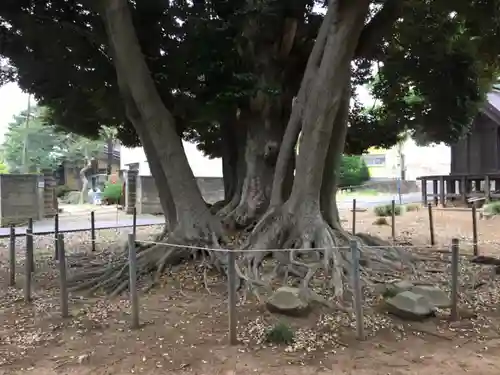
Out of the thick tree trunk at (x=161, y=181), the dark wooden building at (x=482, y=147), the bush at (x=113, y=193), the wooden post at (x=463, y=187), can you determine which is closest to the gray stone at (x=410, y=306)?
the thick tree trunk at (x=161, y=181)

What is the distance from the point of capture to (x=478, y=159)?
837 inches

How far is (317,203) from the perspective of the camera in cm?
710

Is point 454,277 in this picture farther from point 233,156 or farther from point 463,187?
point 463,187

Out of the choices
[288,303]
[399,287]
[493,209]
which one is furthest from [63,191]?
[399,287]

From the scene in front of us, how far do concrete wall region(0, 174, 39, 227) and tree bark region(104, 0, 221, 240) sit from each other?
463 inches

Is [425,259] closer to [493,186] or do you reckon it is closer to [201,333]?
[201,333]

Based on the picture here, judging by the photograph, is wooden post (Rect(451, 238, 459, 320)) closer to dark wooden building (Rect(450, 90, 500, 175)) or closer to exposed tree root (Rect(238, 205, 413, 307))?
exposed tree root (Rect(238, 205, 413, 307))

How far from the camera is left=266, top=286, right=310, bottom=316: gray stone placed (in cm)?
507

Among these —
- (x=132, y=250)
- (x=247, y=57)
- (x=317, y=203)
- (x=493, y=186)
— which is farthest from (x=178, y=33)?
(x=493, y=186)

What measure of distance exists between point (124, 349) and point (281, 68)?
5.52 m

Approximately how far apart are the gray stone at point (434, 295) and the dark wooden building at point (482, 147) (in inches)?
639

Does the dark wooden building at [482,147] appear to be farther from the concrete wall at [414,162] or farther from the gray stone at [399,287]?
the gray stone at [399,287]

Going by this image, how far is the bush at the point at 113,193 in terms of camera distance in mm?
28000

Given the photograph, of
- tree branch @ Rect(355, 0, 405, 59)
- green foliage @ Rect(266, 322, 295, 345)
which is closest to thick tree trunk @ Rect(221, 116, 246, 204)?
tree branch @ Rect(355, 0, 405, 59)
